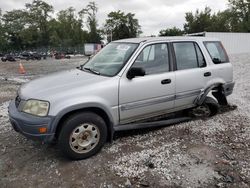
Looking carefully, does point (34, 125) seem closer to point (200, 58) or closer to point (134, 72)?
point (134, 72)

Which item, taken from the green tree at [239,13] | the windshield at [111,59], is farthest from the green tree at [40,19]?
the windshield at [111,59]

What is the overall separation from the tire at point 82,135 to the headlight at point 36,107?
341 millimetres

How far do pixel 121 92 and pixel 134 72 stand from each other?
381mm

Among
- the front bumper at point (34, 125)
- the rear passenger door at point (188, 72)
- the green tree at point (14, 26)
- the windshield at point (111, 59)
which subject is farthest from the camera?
the green tree at point (14, 26)

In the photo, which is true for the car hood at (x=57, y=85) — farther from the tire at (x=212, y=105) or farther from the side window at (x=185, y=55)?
the tire at (x=212, y=105)

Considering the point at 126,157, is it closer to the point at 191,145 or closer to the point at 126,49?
the point at 191,145

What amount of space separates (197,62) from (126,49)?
5.03 feet

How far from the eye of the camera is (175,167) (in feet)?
12.3

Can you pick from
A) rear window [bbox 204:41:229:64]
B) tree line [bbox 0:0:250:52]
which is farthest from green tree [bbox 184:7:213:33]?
rear window [bbox 204:41:229:64]

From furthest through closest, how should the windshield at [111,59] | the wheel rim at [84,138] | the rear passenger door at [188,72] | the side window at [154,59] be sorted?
the rear passenger door at [188,72] < the side window at [154,59] < the windshield at [111,59] < the wheel rim at [84,138]

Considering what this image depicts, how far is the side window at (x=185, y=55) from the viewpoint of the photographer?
4965 millimetres

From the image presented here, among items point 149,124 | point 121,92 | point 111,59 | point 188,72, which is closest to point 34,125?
point 121,92

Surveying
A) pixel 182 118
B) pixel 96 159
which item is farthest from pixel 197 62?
pixel 96 159

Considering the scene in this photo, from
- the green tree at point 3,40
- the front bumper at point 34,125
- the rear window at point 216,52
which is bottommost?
the front bumper at point 34,125
